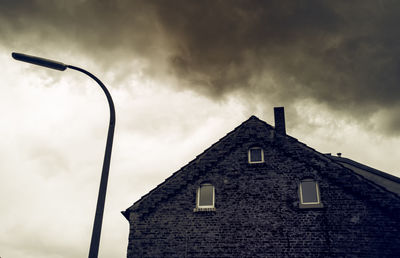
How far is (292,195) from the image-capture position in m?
14.3

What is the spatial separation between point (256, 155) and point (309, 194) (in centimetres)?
296

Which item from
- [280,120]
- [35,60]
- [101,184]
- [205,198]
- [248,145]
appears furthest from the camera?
[280,120]

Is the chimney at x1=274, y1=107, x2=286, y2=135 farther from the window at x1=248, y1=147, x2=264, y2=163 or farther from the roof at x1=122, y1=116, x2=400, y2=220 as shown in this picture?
the window at x1=248, y1=147, x2=264, y2=163

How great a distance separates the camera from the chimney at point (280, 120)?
16802 millimetres

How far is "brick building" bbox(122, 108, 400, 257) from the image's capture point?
43.2 feet

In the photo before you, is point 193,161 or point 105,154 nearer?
point 105,154

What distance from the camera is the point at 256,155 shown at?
15.7m

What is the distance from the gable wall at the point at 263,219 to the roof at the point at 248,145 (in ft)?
0.32

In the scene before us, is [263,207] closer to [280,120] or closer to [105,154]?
[280,120]

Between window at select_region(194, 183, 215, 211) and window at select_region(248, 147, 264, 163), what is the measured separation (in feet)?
7.69

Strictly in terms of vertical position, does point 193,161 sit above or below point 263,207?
above

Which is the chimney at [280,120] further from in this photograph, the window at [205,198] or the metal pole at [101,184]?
the metal pole at [101,184]

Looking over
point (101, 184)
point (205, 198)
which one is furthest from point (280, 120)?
point (101, 184)

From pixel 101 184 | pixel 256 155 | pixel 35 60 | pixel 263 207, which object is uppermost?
pixel 256 155
